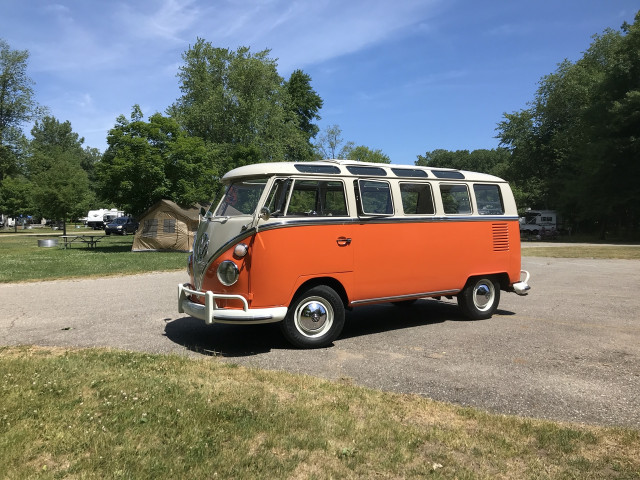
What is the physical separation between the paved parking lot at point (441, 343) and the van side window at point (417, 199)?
1.89 m

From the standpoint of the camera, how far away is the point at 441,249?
7.75 m

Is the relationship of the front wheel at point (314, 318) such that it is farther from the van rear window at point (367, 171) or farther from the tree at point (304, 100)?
the tree at point (304, 100)

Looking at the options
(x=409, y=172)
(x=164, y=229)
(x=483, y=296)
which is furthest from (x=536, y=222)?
(x=409, y=172)

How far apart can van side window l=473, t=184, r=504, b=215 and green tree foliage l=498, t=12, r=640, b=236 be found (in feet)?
107

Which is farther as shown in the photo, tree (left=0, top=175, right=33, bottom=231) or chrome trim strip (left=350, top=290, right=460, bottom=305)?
tree (left=0, top=175, right=33, bottom=231)

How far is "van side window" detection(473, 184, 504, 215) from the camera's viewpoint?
27.6 ft

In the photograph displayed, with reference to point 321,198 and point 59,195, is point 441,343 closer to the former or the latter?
point 321,198

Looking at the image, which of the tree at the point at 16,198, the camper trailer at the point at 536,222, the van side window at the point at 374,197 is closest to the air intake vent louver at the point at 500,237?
the van side window at the point at 374,197

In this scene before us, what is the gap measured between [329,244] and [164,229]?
22.4 meters

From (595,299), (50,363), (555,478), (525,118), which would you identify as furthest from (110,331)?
(525,118)

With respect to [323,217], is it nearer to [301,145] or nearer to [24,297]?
[24,297]

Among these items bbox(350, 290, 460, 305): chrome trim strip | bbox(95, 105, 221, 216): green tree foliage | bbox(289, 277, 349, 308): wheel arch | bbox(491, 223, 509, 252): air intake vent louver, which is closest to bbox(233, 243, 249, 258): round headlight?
bbox(289, 277, 349, 308): wheel arch

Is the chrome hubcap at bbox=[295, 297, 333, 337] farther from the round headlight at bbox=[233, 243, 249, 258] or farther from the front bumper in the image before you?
the round headlight at bbox=[233, 243, 249, 258]

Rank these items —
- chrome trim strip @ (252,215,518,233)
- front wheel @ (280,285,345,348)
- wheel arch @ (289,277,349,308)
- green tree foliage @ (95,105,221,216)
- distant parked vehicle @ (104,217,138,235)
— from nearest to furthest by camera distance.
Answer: chrome trim strip @ (252,215,518,233), front wheel @ (280,285,345,348), wheel arch @ (289,277,349,308), green tree foliage @ (95,105,221,216), distant parked vehicle @ (104,217,138,235)
